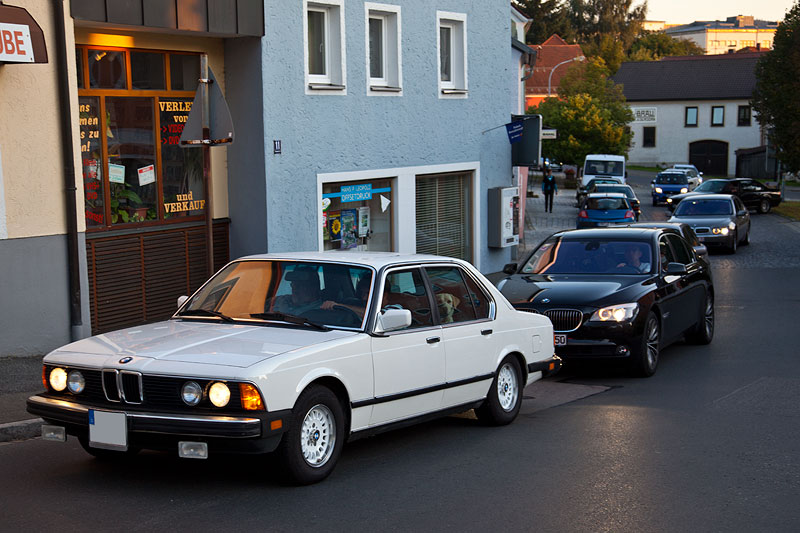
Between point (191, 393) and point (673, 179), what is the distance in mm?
45605

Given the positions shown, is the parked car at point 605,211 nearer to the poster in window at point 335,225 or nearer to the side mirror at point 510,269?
the poster in window at point 335,225

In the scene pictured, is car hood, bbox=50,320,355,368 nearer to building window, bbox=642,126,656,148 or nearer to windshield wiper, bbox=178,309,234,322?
windshield wiper, bbox=178,309,234,322

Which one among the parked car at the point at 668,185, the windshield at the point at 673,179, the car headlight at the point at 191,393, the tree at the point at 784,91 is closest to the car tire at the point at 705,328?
the car headlight at the point at 191,393

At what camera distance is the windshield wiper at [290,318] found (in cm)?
738

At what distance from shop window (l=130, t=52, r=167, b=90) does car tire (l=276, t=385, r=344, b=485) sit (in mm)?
8759

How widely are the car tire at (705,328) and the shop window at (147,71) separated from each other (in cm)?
809

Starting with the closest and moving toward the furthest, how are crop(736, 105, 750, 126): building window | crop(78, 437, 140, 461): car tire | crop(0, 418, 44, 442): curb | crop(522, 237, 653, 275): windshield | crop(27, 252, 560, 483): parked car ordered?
crop(27, 252, 560, 483): parked car → crop(78, 437, 140, 461): car tire → crop(0, 418, 44, 442): curb → crop(522, 237, 653, 275): windshield → crop(736, 105, 750, 126): building window

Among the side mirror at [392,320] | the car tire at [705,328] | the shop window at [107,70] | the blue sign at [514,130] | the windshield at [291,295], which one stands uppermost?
the shop window at [107,70]

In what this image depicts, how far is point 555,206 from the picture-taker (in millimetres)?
49750

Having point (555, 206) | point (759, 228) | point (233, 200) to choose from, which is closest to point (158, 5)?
point (233, 200)

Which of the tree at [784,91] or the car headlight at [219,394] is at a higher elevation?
the tree at [784,91]

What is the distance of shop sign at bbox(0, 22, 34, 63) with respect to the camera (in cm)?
1114

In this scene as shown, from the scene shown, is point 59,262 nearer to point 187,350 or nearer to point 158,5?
point 158,5

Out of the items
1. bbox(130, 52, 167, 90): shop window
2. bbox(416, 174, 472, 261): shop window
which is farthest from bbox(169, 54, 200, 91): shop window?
bbox(416, 174, 472, 261): shop window
